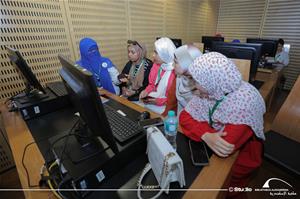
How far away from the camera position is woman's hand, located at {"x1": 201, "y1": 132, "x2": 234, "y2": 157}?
0.75 m

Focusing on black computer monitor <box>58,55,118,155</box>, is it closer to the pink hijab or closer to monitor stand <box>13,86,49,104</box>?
the pink hijab

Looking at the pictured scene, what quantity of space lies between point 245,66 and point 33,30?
88.5 inches

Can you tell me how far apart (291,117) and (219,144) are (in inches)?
43.5

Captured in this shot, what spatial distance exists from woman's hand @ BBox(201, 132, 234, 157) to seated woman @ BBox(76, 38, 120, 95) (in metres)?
1.37

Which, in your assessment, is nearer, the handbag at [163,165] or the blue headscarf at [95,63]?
the handbag at [163,165]

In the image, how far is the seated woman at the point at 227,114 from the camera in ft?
2.58

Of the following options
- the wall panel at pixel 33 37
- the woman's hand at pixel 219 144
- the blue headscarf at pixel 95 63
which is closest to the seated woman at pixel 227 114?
the woman's hand at pixel 219 144

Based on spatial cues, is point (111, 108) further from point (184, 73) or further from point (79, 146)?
point (184, 73)

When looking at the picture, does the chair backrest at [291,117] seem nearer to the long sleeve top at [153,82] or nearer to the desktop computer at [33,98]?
the long sleeve top at [153,82]

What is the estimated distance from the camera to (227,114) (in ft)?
2.70

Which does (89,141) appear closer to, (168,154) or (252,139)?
(168,154)

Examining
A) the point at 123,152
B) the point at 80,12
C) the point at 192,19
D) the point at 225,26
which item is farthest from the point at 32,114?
the point at 225,26

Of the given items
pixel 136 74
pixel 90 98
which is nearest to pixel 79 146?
pixel 90 98

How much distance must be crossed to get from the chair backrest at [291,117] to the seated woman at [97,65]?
1.74 meters
